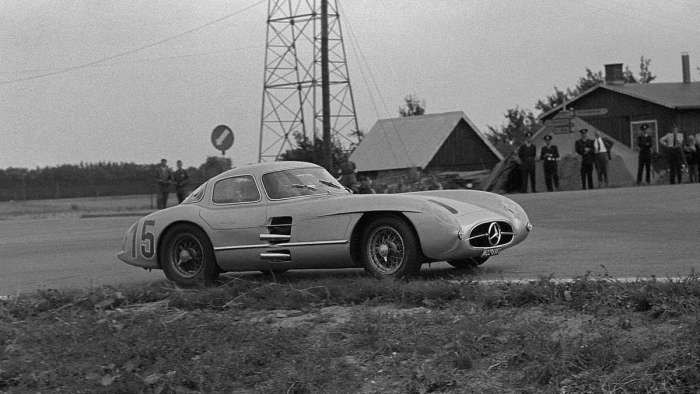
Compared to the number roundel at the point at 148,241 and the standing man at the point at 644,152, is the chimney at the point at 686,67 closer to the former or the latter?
the standing man at the point at 644,152

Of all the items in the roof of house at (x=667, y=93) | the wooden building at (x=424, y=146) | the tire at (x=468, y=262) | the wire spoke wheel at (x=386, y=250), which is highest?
Result: the roof of house at (x=667, y=93)

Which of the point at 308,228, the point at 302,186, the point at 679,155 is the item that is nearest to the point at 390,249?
the point at 308,228

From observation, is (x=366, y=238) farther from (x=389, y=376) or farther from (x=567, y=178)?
(x=567, y=178)

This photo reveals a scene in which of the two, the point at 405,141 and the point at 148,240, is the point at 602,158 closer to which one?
the point at 148,240

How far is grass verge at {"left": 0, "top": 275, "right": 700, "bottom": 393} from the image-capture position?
6.23m

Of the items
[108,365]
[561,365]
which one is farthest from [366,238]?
[561,365]

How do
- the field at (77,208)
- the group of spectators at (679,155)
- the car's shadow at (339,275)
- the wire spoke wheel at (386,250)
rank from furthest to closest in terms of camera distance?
the field at (77,208), the group of spectators at (679,155), the car's shadow at (339,275), the wire spoke wheel at (386,250)

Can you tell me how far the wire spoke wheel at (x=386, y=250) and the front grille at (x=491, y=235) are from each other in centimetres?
68

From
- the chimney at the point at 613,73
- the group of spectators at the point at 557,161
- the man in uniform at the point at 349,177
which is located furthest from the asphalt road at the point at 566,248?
the chimney at the point at 613,73

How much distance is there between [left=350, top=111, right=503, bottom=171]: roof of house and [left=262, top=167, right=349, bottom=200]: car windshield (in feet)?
131

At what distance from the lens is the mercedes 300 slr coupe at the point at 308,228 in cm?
980

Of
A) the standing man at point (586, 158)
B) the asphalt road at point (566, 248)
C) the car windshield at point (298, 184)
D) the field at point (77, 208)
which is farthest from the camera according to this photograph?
the field at point (77, 208)

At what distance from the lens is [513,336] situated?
22.0ft

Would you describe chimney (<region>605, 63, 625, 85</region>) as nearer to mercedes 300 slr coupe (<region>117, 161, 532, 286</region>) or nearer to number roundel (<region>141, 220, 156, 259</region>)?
mercedes 300 slr coupe (<region>117, 161, 532, 286</region>)
